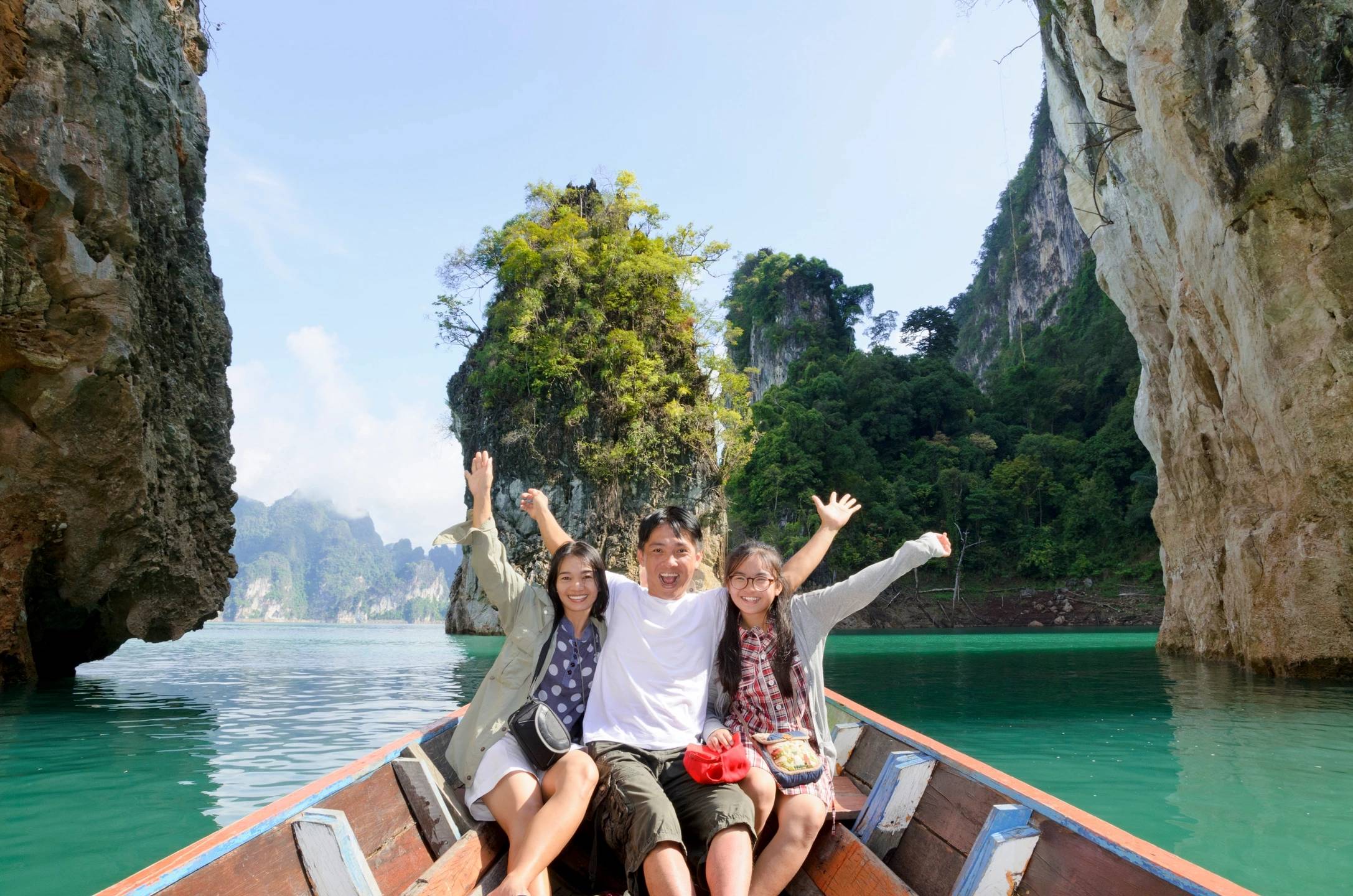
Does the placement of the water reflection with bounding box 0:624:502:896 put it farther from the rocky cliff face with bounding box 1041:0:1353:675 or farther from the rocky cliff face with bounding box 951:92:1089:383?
the rocky cliff face with bounding box 951:92:1089:383

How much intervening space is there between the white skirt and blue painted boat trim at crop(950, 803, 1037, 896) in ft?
4.22

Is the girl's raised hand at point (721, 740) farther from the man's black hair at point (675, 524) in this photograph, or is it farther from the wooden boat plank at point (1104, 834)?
the wooden boat plank at point (1104, 834)

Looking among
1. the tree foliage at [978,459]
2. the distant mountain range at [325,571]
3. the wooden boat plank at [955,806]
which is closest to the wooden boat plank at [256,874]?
the wooden boat plank at [955,806]

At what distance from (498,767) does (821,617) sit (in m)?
1.30

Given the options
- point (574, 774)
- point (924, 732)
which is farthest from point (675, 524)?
point (924, 732)

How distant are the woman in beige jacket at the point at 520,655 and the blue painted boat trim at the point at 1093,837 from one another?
136cm

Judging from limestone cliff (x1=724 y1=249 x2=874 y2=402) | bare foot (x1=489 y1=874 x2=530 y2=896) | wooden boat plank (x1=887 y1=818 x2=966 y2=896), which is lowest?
wooden boat plank (x1=887 y1=818 x2=966 y2=896)

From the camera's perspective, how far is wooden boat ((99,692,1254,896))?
2.21 metres

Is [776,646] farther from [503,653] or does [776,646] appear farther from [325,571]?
[325,571]

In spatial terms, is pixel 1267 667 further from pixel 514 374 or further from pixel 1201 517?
pixel 514 374

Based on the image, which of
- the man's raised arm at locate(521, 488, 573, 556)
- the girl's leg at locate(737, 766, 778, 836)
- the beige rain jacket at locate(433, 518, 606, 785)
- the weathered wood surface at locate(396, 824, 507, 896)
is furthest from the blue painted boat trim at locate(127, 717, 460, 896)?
the girl's leg at locate(737, 766, 778, 836)

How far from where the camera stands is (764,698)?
122 inches

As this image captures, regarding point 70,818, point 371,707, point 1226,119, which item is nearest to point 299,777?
point 70,818

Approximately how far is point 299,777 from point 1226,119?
11.7 meters
